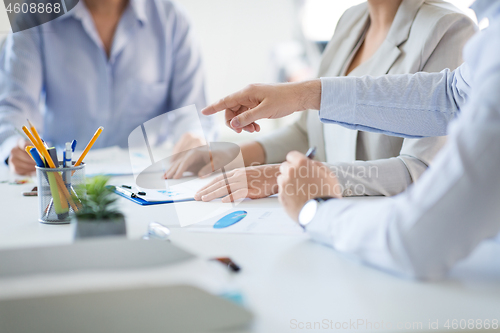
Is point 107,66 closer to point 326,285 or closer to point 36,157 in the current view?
point 36,157

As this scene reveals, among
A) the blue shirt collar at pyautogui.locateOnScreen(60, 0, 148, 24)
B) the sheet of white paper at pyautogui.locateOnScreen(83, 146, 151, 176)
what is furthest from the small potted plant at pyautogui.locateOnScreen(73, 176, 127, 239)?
the blue shirt collar at pyautogui.locateOnScreen(60, 0, 148, 24)

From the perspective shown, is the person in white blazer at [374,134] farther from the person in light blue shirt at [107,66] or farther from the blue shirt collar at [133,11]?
the blue shirt collar at [133,11]

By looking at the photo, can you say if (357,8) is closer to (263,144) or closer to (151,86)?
(263,144)

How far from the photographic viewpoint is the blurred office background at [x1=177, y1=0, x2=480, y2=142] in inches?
122

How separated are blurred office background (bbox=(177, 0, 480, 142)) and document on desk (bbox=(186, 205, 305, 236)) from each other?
226 cm

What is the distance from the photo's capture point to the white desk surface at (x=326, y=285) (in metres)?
0.44

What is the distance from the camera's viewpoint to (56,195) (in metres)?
0.79

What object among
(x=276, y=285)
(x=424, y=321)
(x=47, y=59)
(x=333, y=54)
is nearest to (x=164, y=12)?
(x=47, y=59)

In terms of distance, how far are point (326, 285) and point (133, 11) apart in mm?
1710

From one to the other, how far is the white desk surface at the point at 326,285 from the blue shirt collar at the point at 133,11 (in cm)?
133

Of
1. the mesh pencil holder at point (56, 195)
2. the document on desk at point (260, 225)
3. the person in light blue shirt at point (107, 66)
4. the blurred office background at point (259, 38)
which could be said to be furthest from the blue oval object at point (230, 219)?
the blurred office background at point (259, 38)

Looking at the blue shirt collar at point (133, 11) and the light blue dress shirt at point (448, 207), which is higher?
the blue shirt collar at point (133, 11)

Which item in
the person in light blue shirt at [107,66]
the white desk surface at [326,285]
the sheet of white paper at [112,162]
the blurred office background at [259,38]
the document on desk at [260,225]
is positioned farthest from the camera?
the blurred office background at [259,38]

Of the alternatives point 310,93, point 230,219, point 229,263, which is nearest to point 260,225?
point 230,219
